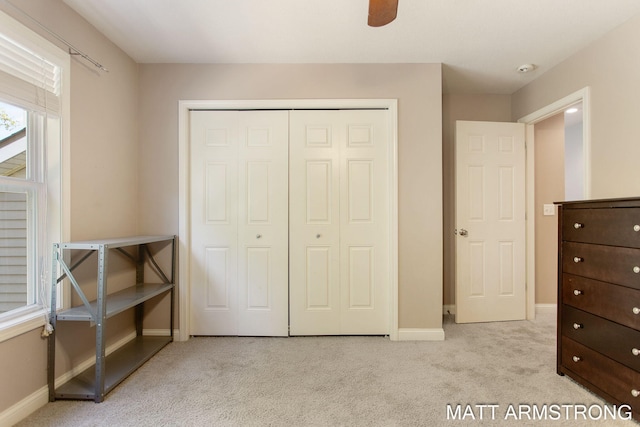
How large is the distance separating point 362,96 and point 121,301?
2.46 metres

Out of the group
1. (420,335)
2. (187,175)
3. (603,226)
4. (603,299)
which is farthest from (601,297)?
(187,175)

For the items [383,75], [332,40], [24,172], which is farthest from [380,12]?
[24,172]

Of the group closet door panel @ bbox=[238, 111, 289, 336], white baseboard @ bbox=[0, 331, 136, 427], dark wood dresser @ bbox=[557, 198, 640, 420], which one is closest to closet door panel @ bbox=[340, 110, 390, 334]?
closet door panel @ bbox=[238, 111, 289, 336]

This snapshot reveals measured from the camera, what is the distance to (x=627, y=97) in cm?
189

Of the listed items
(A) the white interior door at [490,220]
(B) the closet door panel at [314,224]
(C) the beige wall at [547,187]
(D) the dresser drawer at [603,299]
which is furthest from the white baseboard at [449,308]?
(B) the closet door panel at [314,224]

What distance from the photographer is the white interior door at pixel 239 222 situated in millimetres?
2486

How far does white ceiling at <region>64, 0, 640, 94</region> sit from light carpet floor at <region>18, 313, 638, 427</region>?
2424 mm

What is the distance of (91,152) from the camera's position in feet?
6.47

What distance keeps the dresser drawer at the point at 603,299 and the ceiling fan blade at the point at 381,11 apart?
1.88m

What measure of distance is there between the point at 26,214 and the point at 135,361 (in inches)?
47.2

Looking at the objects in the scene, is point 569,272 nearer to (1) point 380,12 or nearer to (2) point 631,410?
(2) point 631,410

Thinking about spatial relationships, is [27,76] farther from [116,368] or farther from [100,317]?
[116,368]

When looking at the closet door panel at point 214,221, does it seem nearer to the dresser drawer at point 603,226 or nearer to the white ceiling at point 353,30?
the white ceiling at point 353,30

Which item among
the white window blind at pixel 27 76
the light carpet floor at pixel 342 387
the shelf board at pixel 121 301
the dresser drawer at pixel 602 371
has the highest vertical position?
the white window blind at pixel 27 76
